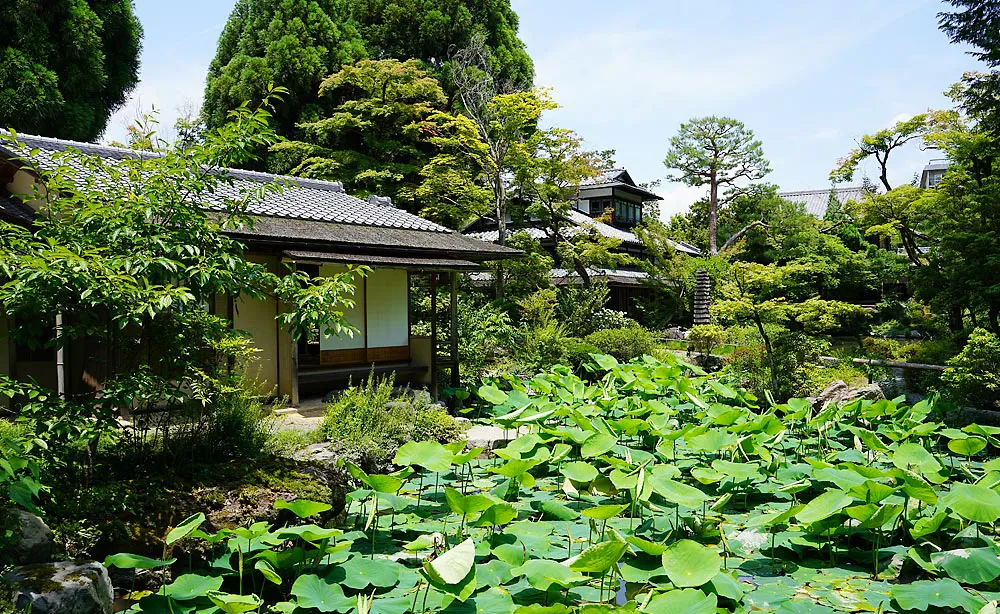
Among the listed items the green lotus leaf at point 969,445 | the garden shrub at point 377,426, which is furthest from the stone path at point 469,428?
the green lotus leaf at point 969,445

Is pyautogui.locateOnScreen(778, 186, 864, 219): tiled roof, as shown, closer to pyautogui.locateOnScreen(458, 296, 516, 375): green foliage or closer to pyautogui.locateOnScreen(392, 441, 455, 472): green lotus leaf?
pyautogui.locateOnScreen(458, 296, 516, 375): green foliage

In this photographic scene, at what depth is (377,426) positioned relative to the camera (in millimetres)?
6160

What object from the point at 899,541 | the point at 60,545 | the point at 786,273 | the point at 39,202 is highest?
the point at 39,202

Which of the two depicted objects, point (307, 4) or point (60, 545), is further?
point (307, 4)

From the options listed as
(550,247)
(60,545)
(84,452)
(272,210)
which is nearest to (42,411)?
(84,452)

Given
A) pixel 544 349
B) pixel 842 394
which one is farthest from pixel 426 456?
pixel 842 394

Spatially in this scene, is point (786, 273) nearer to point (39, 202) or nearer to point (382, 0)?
point (39, 202)

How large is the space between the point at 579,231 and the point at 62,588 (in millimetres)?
15025

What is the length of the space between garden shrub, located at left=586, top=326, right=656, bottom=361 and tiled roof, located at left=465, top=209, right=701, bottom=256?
4.51 meters

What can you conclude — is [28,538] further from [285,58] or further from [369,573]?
[285,58]

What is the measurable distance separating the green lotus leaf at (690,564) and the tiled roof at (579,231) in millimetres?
13653

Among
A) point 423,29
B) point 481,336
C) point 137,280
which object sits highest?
point 423,29

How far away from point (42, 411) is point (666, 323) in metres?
18.3

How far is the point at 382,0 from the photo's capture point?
2114 cm
